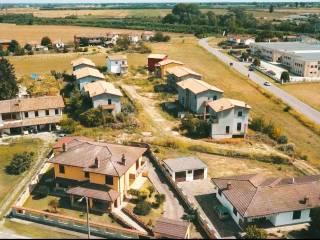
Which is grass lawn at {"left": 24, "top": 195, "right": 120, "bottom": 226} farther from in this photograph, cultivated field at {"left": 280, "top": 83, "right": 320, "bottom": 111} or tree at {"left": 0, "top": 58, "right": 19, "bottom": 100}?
cultivated field at {"left": 280, "top": 83, "right": 320, "bottom": 111}

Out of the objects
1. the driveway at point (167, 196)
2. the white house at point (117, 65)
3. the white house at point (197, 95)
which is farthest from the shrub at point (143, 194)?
the white house at point (117, 65)

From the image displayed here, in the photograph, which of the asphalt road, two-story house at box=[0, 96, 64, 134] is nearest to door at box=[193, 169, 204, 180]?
two-story house at box=[0, 96, 64, 134]

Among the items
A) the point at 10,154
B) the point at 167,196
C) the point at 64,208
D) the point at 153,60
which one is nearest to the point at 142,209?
the point at 167,196

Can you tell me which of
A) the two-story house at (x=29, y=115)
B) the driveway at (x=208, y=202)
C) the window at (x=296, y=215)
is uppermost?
the two-story house at (x=29, y=115)

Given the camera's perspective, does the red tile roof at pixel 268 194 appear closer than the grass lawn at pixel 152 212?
Yes

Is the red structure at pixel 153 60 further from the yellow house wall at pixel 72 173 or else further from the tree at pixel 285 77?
the yellow house wall at pixel 72 173

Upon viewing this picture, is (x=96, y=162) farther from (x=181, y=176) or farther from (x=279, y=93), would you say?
(x=279, y=93)

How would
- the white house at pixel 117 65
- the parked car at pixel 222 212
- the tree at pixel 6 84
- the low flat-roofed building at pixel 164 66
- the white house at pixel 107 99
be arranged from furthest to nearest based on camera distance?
the white house at pixel 117 65 → the low flat-roofed building at pixel 164 66 → the tree at pixel 6 84 → the white house at pixel 107 99 → the parked car at pixel 222 212
